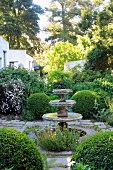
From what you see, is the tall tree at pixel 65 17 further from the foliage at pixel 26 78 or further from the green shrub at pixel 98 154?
the green shrub at pixel 98 154

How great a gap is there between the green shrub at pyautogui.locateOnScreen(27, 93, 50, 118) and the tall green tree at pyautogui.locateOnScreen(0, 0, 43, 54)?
20.0m

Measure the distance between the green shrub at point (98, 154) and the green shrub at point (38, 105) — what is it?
16.9ft

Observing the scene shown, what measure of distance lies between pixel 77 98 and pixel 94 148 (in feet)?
17.6

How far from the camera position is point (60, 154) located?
13.7ft

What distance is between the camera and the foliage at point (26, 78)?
8.90 m

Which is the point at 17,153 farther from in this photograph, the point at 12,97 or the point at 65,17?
the point at 65,17

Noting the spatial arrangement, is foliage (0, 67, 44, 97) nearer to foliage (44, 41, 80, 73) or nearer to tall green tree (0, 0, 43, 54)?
foliage (44, 41, 80, 73)

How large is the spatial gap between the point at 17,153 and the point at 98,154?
87cm

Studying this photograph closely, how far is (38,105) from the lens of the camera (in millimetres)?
7746

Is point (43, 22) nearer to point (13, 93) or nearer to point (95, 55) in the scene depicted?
point (95, 55)

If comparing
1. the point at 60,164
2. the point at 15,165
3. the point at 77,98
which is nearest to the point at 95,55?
the point at 77,98

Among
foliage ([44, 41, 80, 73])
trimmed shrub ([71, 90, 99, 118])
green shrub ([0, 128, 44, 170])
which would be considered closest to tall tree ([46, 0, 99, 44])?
foliage ([44, 41, 80, 73])

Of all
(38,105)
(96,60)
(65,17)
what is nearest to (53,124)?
(38,105)

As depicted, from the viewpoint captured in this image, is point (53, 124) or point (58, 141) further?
point (53, 124)
